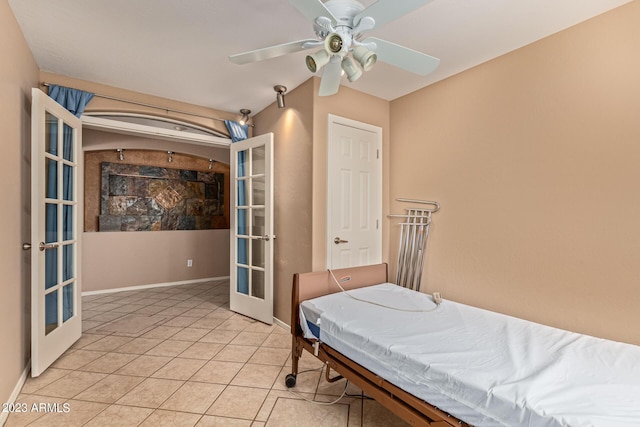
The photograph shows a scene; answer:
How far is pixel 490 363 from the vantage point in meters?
1.22

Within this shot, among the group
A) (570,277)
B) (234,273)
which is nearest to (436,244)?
(570,277)

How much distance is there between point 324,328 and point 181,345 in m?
1.64

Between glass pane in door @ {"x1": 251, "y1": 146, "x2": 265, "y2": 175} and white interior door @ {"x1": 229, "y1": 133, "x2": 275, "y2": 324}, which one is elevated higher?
glass pane in door @ {"x1": 251, "y1": 146, "x2": 265, "y2": 175}

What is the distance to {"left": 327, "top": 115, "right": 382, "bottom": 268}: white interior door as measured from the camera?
112 inches

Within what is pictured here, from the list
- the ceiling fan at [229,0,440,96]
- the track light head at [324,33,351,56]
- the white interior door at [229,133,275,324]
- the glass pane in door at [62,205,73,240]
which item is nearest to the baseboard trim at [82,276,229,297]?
the white interior door at [229,133,275,324]

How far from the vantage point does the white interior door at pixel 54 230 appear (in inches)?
80.8

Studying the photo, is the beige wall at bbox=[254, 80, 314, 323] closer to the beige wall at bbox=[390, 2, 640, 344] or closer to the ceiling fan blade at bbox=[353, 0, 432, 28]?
the beige wall at bbox=[390, 2, 640, 344]

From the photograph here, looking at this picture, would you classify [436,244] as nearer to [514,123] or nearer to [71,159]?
[514,123]

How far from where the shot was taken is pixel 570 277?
1953mm

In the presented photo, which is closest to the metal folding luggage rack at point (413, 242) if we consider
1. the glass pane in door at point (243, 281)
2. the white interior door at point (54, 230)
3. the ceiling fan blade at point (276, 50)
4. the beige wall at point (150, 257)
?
the glass pane in door at point (243, 281)

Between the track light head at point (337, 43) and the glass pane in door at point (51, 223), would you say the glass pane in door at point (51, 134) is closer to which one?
the glass pane in door at point (51, 223)

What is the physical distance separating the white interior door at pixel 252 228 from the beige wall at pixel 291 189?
0.34ft

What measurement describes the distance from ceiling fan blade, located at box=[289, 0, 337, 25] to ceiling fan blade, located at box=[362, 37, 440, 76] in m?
0.29

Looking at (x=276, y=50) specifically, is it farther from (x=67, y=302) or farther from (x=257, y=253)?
(x=67, y=302)
